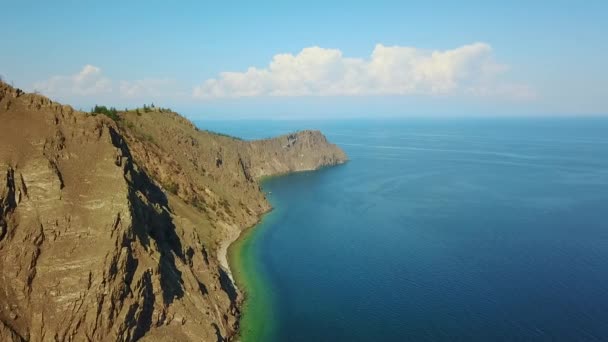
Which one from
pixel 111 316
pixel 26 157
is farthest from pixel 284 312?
pixel 26 157

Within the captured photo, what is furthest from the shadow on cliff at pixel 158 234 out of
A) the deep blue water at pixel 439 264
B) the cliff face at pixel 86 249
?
the deep blue water at pixel 439 264

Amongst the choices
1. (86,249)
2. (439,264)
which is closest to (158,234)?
(86,249)

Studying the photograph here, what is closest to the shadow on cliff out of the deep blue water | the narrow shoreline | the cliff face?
the cliff face

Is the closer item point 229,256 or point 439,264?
point 439,264

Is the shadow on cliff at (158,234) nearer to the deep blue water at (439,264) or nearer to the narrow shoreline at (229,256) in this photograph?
the narrow shoreline at (229,256)

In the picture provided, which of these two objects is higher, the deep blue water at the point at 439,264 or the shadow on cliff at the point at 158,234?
the shadow on cliff at the point at 158,234

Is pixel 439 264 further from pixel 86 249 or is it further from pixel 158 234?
pixel 86 249

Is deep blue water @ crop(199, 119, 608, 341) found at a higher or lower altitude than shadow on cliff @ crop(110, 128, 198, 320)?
lower

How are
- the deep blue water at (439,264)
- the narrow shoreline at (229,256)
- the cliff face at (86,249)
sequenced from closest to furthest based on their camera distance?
the cliff face at (86,249) < the deep blue water at (439,264) < the narrow shoreline at (229,256)

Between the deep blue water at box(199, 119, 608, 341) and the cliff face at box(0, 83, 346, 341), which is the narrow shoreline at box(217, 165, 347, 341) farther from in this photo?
the deep blue water at box(199, 119, 608, 341)
